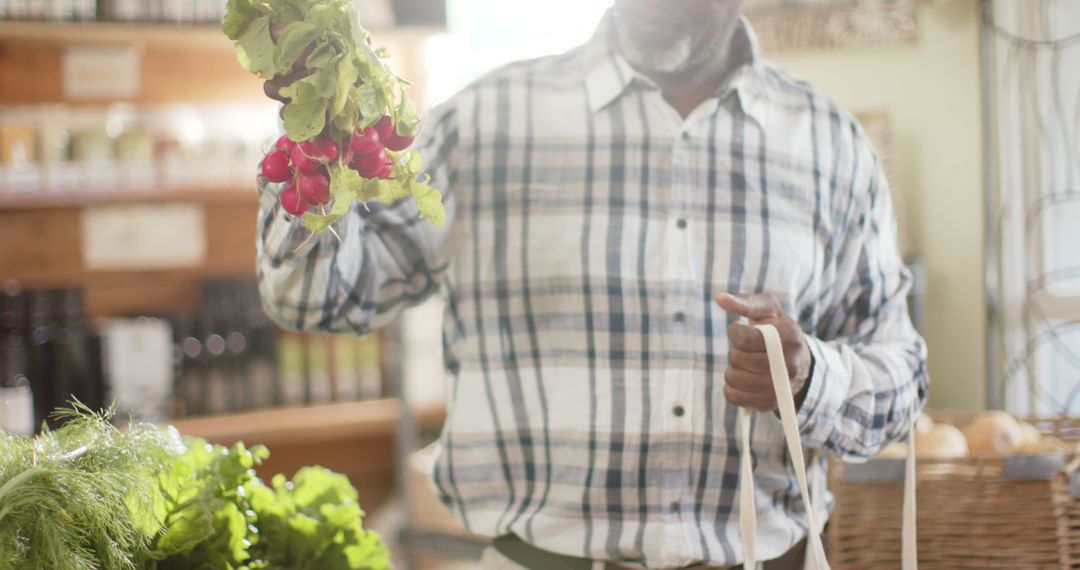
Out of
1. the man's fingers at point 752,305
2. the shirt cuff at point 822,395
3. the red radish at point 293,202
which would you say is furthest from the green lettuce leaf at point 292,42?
the shirt cuff at point 822,395

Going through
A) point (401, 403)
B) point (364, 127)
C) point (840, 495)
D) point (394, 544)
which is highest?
point (364, 127)

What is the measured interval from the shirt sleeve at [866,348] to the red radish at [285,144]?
59cm

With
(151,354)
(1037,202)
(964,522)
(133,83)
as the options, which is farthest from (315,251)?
(1037,202)

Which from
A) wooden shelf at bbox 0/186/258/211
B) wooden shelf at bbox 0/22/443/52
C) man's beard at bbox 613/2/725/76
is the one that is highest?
wooden shelf at bbox 0/22/443/52

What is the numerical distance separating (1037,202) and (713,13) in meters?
2.13

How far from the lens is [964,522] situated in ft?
4.99

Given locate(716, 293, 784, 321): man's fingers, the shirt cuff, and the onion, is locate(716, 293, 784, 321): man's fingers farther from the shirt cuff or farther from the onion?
the onion

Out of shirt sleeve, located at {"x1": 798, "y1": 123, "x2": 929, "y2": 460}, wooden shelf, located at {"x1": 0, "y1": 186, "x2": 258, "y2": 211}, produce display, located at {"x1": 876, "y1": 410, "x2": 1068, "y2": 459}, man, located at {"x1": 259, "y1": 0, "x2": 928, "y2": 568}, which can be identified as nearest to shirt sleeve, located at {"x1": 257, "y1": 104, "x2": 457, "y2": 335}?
man, located at {"x1": 259, "y1": 0, "x2": 928, "y2": 568}

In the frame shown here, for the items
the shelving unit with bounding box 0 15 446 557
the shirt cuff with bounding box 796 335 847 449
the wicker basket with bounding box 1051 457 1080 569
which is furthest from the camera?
the shelving unit with bounding box 0 15 446 557

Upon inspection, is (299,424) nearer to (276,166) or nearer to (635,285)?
(635,285)

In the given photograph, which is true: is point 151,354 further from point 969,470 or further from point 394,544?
point 969,470

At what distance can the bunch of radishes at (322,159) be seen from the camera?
785 mm

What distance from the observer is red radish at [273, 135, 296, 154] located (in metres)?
0.83

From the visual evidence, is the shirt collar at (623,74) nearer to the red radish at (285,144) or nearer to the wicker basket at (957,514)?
the red radish at (285,144)
